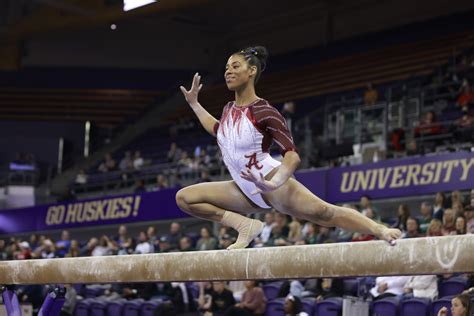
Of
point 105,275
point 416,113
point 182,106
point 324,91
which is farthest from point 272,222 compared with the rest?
point 182,106

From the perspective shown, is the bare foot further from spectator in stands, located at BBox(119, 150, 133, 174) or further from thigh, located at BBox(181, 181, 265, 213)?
spectator in stands, located at BBox(119, 150, 133, 174)

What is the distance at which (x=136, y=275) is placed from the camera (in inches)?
221

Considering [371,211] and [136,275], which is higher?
[371,211]

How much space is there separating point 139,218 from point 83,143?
8.06 m

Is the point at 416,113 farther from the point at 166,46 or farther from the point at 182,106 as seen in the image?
the point at 166,46

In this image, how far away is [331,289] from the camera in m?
9.59

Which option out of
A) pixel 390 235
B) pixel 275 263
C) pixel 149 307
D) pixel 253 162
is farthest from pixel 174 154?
pixel 390 235

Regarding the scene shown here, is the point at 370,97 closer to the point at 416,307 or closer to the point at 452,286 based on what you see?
the point at 452,286

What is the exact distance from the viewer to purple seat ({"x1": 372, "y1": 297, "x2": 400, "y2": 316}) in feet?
27.6

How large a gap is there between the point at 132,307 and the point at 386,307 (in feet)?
12.7

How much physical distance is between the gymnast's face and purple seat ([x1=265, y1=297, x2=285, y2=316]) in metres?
4.78

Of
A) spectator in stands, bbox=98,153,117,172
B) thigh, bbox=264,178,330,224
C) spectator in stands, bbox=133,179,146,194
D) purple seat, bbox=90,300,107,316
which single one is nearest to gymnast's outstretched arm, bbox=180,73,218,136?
thigh, bbox=264,178,330,224

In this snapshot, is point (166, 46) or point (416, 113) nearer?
point (416, 113)

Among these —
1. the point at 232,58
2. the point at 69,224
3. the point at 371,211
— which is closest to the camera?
the point at 232,58
